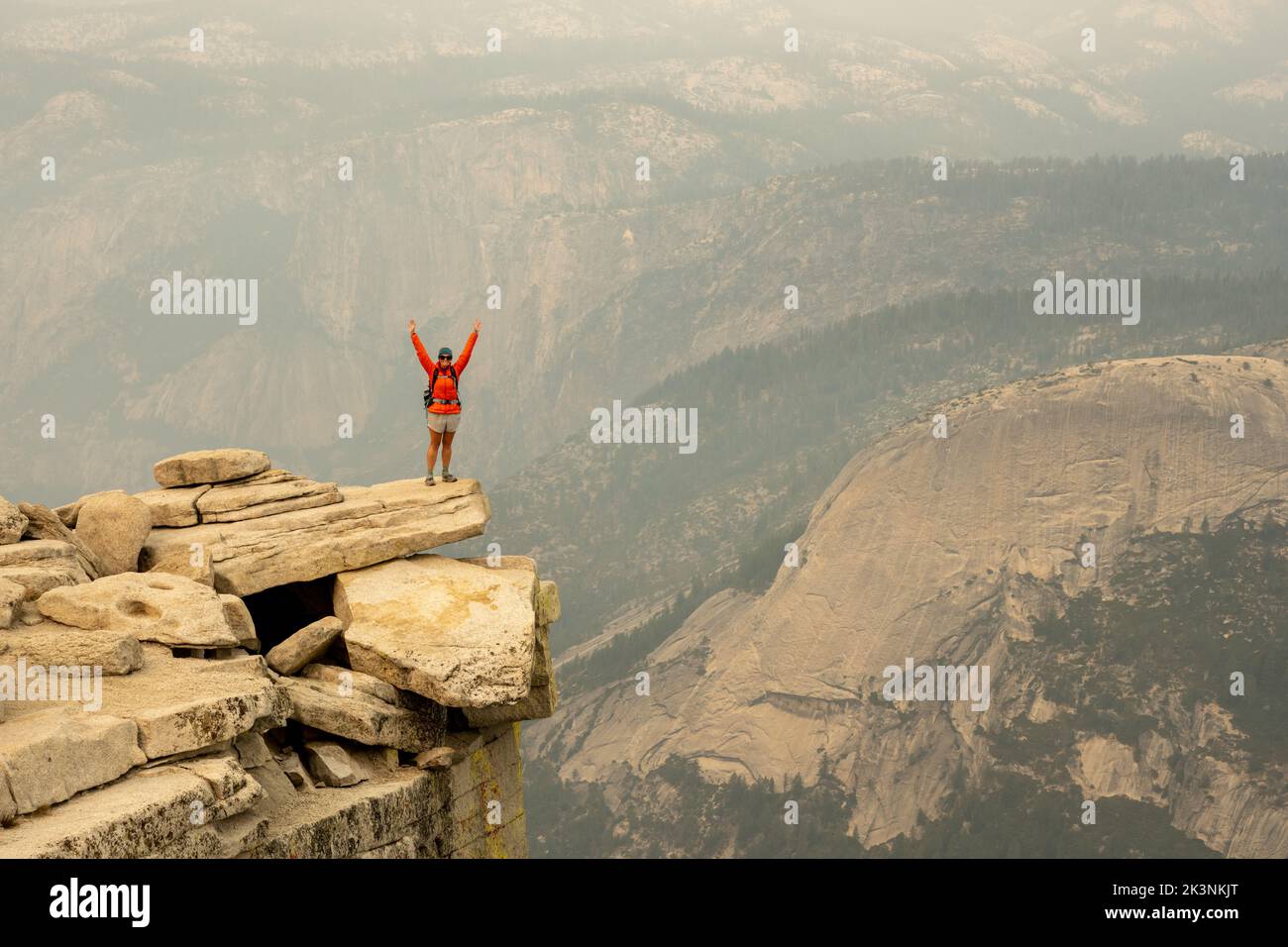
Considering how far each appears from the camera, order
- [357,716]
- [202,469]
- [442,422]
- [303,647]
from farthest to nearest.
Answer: [442,422] < [202,469] < [303,647] < [357,716]

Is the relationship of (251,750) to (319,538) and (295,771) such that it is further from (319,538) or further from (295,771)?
(319,538)

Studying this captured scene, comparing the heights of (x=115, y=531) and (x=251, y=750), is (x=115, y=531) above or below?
above

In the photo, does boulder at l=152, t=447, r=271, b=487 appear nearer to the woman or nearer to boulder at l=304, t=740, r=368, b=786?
the woman

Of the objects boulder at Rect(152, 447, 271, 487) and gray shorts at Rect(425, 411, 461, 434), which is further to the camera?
gray shorts at Rect(425, 411, 461, 434)

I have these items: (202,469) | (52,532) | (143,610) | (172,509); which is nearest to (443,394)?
(202,469)

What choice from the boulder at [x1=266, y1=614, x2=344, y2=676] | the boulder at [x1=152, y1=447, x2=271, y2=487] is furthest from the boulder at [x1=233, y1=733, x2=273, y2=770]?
the boulder at [x1=152, y1=447, x2=271, y2=487]

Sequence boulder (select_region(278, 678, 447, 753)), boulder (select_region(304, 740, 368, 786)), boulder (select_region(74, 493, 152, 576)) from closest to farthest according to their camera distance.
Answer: boulder (select_region(304, 740, 368, 786)) → boulder (select_region(278, 678, 447, 753)) → boulder (select_region(74, 493, 152, 576))
